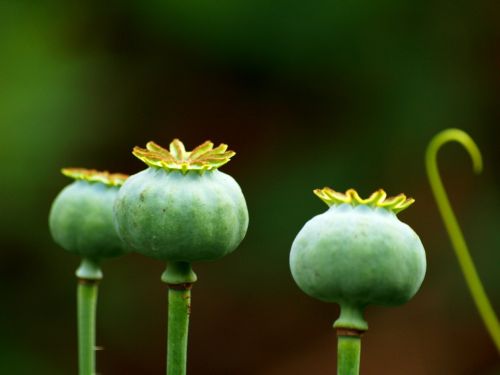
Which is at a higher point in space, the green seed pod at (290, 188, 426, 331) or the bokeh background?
the bokeh background

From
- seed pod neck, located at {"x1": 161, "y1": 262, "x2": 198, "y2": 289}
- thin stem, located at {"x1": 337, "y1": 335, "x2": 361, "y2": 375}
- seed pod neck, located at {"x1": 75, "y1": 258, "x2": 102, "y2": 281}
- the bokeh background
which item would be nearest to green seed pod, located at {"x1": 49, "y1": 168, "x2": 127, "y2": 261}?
seed pod neck, located at {"x1": 75, "y1": 258, "x2": 102, "y2": 281}

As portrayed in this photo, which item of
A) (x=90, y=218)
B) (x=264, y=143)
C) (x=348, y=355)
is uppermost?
(x=264, y=143)

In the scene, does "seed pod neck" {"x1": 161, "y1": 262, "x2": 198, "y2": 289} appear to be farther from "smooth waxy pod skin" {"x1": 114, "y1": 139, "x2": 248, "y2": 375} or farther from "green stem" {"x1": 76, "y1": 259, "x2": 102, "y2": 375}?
"green stem" {"x1": 76, "y1": 259, "x2": 102, "y2": 375}

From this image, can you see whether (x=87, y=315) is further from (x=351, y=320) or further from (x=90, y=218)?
(x=351, y=320)

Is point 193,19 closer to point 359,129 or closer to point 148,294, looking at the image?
point 359,129

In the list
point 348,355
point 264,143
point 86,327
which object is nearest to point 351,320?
point 348,355

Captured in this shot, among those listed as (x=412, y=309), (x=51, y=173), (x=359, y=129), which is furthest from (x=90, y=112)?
(x=412, y=309)
